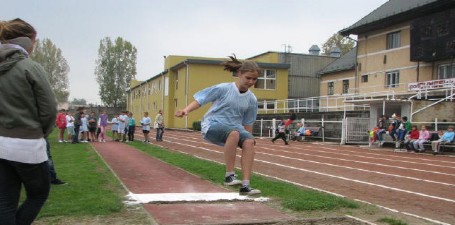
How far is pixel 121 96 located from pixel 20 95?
87765 mm

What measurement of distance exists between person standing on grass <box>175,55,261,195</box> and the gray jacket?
2761 millimetres

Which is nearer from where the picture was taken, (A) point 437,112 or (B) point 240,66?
(B) point 240,66

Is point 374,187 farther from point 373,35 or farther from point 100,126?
point 373,35

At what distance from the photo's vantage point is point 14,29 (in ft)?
11.4

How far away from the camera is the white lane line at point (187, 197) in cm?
593

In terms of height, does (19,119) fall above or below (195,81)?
below

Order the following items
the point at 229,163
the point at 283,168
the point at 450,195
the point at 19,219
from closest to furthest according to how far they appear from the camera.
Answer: the point at 19,219, the point at 229,163, the point at 450,195, the point at 283,168

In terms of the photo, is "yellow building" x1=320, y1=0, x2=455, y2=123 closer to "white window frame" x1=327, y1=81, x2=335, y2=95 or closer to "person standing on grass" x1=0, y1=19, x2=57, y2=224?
"white window frame" x1=327, y1=81, x2=335, y2=95

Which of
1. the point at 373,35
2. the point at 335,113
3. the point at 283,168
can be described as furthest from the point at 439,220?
the point at 373,35

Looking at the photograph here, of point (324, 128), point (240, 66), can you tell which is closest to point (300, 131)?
point (324, 128)

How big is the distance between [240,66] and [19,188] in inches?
137

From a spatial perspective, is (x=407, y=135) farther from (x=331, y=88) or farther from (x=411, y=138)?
(x=331, y=88)

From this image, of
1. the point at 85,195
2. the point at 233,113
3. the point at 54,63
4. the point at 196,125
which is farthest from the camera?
the point at 54,63

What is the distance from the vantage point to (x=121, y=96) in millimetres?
89062
